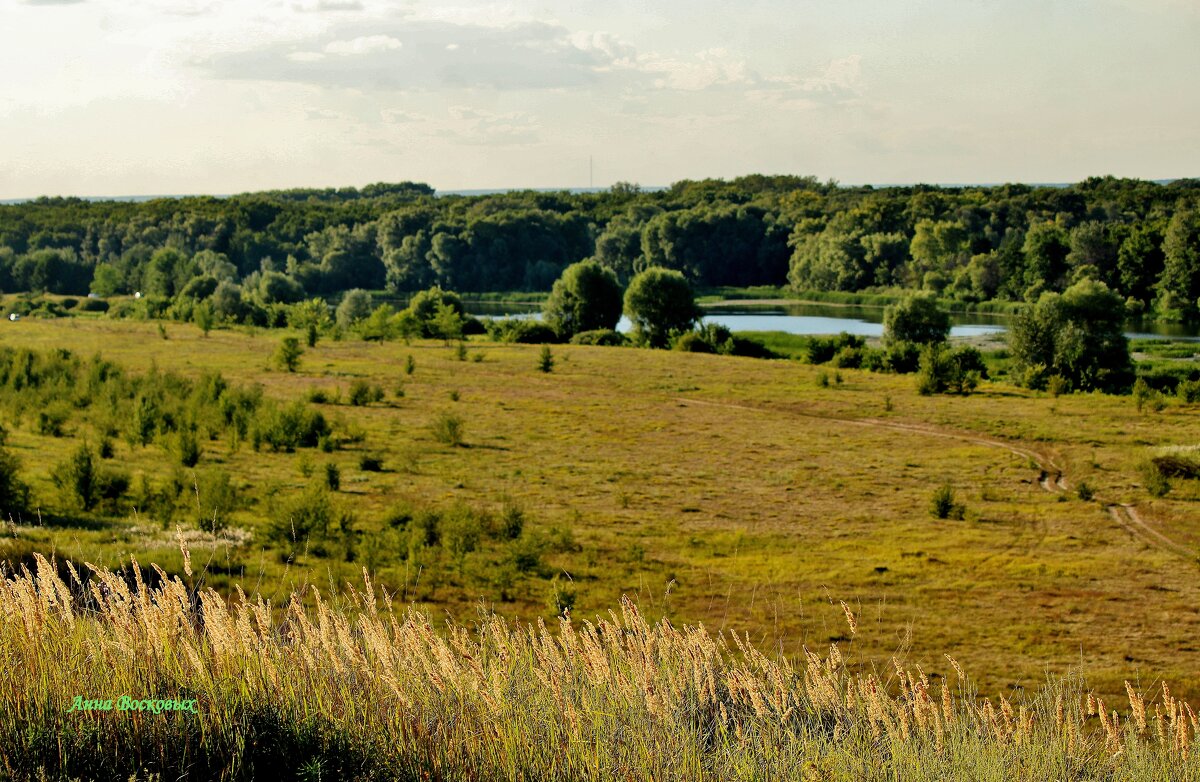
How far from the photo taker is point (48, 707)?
438 centimetres

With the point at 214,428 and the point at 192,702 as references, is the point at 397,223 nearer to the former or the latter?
the point at 214,428

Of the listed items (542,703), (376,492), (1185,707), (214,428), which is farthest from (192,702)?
(214,428)

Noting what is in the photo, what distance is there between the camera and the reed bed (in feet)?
14.1

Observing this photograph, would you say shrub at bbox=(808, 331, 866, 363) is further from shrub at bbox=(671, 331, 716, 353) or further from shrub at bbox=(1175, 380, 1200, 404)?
shrub at bbox=(1175, 380, 1200, 404)

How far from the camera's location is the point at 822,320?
84375 mm

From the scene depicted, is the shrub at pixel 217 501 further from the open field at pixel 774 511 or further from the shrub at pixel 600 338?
the shrub at pixel 600 338

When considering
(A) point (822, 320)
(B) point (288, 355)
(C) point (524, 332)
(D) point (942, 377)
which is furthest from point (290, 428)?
(A) point (822, 320)

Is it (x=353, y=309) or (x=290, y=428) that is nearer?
(x=290, y=428)

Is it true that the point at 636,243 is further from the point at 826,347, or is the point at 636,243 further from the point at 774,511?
the point at 774,511

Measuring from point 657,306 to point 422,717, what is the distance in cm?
6362

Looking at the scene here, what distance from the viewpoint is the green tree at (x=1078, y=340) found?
158 ft

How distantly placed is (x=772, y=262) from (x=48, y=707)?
11813 cm

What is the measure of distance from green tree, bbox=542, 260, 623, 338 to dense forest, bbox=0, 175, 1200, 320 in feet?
79.3

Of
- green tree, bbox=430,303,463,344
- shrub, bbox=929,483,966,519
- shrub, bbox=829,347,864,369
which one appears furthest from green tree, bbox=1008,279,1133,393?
green tree, bbox=430,303,463,344
